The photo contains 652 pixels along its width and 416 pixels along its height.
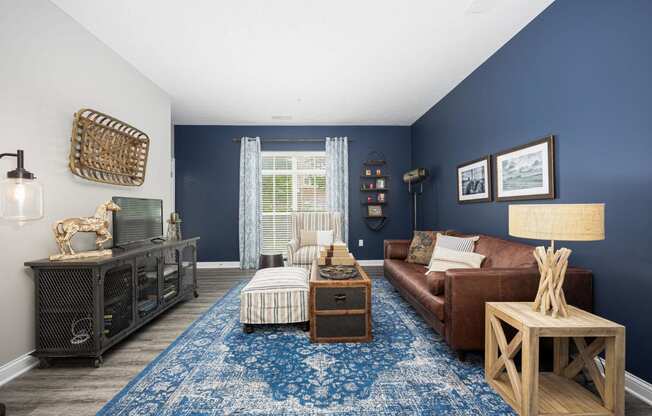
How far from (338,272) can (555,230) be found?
63.8 inches

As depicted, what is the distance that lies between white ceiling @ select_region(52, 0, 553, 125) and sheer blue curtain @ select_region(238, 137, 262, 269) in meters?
1.14

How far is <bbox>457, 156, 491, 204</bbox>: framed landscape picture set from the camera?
3191 millimetres

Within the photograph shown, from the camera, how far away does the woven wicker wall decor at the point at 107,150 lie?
244 cm

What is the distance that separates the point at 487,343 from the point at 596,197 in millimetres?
1259

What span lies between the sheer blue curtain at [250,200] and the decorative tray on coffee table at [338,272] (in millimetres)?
2857

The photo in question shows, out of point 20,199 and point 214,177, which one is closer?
point 20,199

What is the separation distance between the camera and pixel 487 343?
72.1 inches

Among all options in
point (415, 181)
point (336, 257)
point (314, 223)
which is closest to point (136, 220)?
point (336, 257)

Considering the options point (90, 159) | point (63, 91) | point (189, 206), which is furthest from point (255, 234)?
point (63, 91)

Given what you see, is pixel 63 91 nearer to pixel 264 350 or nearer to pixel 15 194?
pixel 15 194

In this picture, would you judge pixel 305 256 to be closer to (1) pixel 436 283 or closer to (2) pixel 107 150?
(1) pixel 436 283

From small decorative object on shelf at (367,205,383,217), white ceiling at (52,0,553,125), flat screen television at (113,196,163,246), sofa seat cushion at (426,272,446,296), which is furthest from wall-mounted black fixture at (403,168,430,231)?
flat screen television at (113,196,163,246)

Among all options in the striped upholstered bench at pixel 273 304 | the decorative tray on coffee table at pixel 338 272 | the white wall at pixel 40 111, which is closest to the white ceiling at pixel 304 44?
the white wall at pixel 40 111

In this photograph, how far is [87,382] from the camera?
6.15 ft
